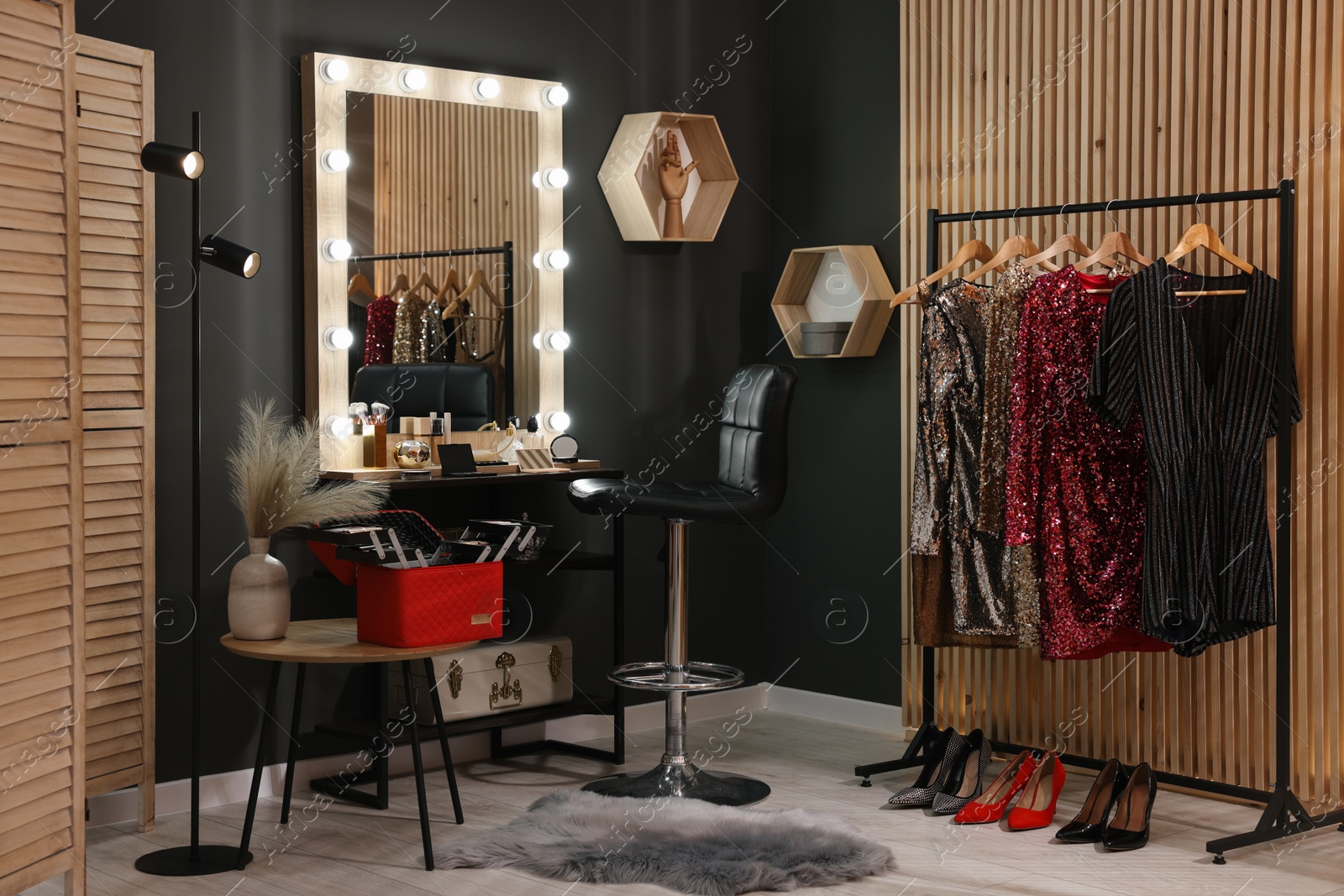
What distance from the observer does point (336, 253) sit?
4.21 m

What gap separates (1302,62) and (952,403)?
1359 mm

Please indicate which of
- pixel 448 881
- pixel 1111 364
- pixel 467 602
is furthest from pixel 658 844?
pixel 1111 364

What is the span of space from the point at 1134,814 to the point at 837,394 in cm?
198

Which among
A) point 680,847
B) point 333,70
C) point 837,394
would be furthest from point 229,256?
point 837,394

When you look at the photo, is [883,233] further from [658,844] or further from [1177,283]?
[658,844]

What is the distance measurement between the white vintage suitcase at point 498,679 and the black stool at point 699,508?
394 mm

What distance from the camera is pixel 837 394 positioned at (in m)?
5.22

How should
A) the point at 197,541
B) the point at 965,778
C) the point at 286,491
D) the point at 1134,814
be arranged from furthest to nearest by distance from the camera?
the point at 965,778 < the point at 1134,814 < the point at 286,491 < the point at 197,541

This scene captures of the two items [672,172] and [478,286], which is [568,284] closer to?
[478,286]

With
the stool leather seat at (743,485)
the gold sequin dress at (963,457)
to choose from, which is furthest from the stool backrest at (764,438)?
the gold sequin dress at (963,457)

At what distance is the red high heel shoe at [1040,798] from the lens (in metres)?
3.85

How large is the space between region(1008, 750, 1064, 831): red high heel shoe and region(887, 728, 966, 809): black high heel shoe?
10.0 inches

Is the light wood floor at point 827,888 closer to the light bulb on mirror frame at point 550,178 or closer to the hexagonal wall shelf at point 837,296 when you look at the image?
the hexagonal wall shelf at point 837,296

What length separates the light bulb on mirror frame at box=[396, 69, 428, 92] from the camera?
439 cm
